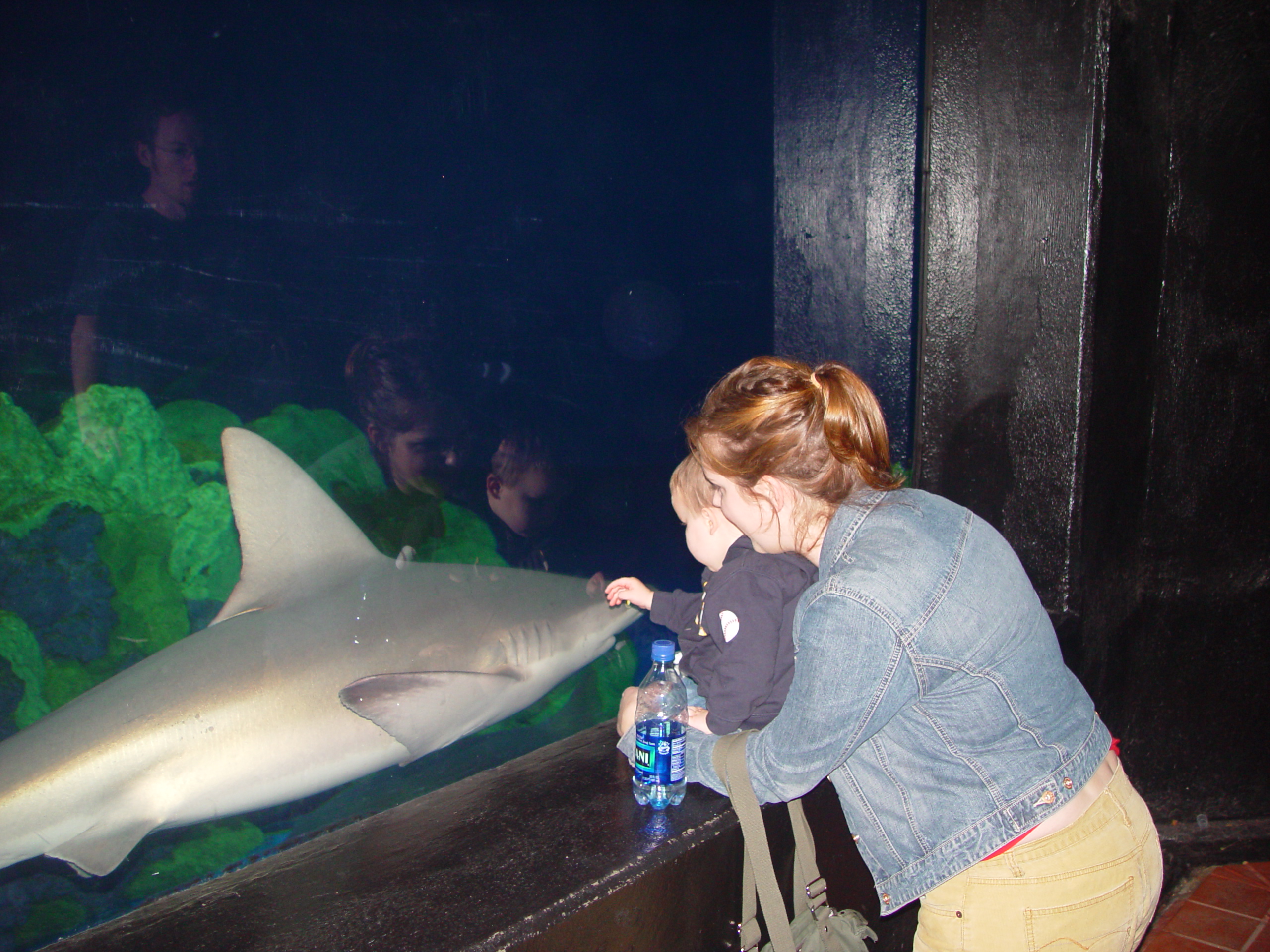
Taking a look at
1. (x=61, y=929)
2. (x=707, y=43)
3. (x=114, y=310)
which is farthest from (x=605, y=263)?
(x=61, y=929)

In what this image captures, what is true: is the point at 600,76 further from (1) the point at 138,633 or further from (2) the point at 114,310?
(1) the point at 138,633

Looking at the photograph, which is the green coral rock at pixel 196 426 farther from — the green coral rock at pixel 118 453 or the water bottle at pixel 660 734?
the water bottle at pixel 660 734

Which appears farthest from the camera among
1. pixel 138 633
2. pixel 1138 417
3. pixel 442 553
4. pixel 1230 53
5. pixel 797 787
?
pixel 1138 417

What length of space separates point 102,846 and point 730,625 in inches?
59.5

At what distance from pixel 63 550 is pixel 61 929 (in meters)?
0.87

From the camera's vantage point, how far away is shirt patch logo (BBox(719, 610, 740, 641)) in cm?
164

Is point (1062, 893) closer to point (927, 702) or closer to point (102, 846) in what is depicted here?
point (927, 702)

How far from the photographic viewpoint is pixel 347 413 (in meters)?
1.98

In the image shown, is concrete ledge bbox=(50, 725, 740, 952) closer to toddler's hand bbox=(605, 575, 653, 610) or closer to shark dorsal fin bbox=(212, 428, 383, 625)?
toddler's hand bbox=(605, 575, 653, 610)

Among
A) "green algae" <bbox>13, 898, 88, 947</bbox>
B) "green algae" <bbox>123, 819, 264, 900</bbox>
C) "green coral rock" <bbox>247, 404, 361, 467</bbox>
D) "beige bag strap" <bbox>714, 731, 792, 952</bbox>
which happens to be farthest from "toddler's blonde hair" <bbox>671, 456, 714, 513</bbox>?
"green algae" <bbox>13, 898, 88, 947</bbox>

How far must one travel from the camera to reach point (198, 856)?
6.41 ft

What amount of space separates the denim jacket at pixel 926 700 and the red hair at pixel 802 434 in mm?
64

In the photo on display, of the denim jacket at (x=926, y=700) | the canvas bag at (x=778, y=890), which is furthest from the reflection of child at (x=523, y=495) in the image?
the denim jacket at (x=926, y=700)

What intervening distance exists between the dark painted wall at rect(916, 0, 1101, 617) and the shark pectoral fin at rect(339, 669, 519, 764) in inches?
72.1
